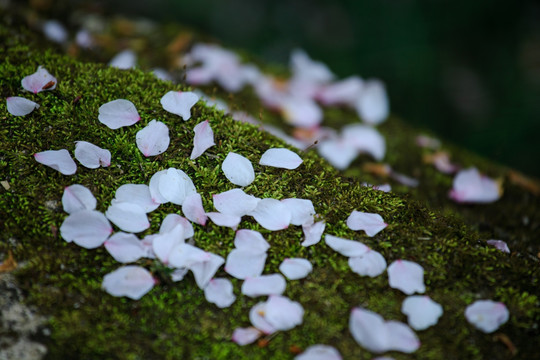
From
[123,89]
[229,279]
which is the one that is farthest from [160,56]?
[229,279]

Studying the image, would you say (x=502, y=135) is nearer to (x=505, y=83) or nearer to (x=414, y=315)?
(x=505, y=83)

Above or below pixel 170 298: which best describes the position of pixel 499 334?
above

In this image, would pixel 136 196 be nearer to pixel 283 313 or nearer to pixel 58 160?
pixel 58 160

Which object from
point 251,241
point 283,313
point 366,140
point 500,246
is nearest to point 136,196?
point 251,241

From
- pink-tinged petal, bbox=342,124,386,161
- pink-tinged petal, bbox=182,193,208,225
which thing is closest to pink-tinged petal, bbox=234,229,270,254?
pink-tinged petal, bbox=182,193,208,225

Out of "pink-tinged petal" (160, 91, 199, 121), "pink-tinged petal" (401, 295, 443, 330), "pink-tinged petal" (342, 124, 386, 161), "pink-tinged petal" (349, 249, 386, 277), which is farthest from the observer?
"pink-tinged petal" (342, 124, 386, 161)

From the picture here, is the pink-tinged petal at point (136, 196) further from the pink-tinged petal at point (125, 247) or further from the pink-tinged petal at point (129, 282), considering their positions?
the pink-tinged petal at point (129, 282)

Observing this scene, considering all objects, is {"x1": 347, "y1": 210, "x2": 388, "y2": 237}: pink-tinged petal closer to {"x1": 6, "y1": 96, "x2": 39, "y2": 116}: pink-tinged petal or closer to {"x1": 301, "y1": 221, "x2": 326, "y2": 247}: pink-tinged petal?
{"x1": 301, "y1": 221, "x2": 326, "y2": 247}: pink-tinged petal
